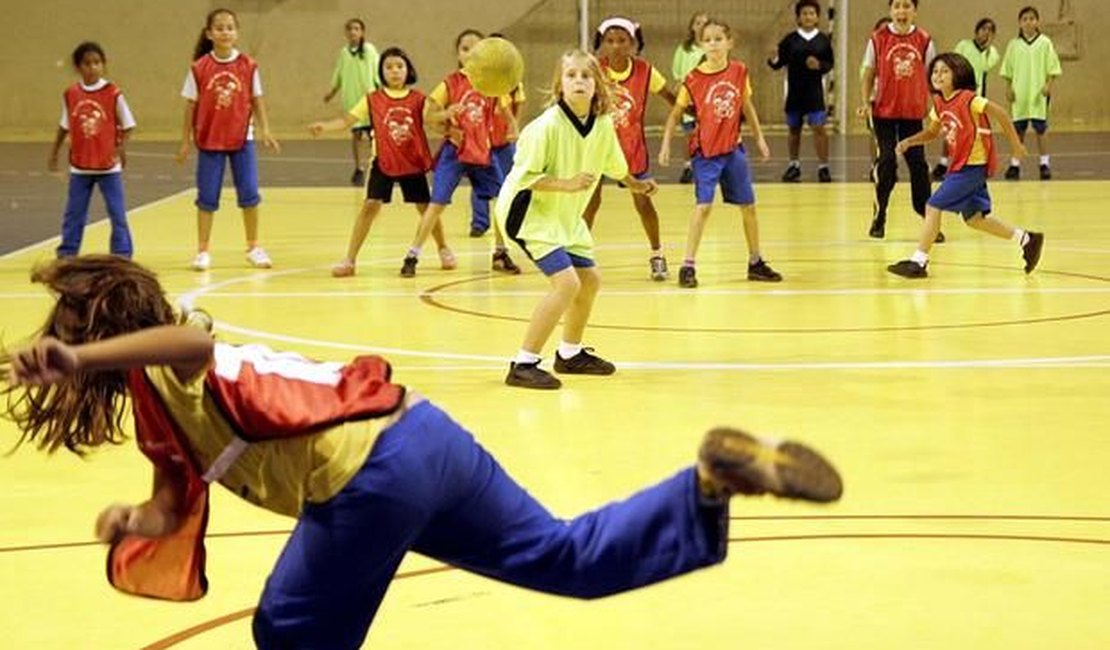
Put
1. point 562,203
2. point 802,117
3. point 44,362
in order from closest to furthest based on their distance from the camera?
1. point 44,362
2. point 562,203
3. point 802,117

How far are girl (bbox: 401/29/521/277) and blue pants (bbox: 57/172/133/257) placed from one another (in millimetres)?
1990

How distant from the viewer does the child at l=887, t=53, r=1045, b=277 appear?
14.0 meters

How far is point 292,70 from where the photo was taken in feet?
105

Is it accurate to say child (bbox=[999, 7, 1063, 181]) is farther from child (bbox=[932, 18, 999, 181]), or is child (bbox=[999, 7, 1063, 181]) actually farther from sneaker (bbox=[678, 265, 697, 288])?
sneaker (bbox=[678, 265, 697, 288])

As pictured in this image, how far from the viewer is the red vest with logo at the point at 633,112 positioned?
1412 centimetres

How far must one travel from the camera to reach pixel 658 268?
45.7 ft

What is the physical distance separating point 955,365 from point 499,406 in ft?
7.68

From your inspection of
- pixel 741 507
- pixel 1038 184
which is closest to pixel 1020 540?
pixel 741 507

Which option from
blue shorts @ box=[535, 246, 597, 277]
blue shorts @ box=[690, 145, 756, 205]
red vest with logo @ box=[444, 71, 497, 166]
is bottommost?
blue shorts @ box=[690, 145, 756, 205]

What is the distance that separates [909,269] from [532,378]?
496 centimetres

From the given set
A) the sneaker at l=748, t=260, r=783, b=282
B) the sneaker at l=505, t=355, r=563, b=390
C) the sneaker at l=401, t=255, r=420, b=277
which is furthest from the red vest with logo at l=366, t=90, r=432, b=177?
the sneaker at l=505, t=355, r=563, b=390

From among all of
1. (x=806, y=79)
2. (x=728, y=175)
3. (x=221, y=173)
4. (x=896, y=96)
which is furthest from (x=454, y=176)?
(x=806, y=79)

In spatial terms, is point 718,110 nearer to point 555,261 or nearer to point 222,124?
point 222,124

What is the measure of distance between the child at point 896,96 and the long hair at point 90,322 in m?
12.7
